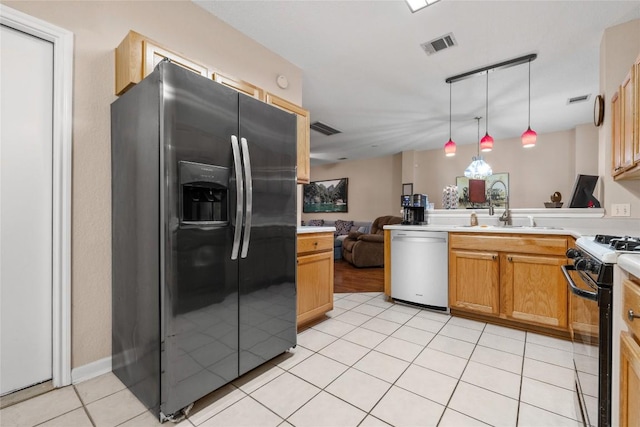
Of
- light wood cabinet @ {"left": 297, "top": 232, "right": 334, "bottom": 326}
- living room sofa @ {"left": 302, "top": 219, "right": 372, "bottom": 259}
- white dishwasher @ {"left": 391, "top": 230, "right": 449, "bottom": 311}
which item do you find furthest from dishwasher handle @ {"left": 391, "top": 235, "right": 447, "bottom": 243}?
living room sofa @ {"left": 302, "top": 219, "right": 372, "bottom": 259}

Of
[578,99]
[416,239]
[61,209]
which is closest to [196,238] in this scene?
[61,209]

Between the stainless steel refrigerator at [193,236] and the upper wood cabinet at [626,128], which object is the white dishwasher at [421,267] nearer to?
the upper wood cabinet at [626,128]

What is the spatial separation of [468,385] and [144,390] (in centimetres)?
179

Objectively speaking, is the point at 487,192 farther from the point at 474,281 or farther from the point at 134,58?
the point at 134,58

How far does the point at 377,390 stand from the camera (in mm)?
1579

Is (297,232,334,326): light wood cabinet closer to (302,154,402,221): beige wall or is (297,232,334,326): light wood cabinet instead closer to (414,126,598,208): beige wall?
(302,154,402,221): beige wall

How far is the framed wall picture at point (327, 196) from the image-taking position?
8219 mm

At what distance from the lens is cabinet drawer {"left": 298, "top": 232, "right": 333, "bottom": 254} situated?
2301 mm

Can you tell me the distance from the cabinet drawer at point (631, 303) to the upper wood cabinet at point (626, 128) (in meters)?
1.55

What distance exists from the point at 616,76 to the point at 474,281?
2.16 meters

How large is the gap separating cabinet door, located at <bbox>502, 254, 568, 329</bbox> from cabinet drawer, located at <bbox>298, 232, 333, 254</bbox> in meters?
1.57

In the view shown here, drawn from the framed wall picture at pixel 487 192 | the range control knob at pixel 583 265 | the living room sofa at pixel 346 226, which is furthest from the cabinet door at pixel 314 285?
the living room sofa at pixel 346 226

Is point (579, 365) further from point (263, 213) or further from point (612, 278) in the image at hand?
point (263, 213)

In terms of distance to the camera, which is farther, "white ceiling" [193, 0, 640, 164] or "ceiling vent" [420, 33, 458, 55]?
"ceiling vent" [420, 33, 458, 55]
